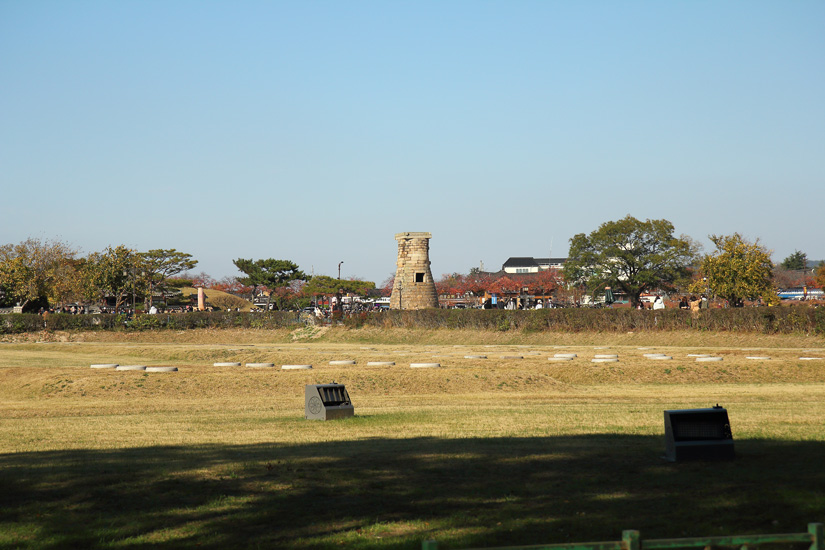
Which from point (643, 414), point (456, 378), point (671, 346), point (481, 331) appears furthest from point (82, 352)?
point (643, 414)

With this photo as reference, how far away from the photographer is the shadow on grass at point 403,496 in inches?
326

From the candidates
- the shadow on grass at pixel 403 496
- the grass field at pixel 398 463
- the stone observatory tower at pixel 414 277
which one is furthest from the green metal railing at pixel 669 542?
the stone observatory tower at pixel 414 277

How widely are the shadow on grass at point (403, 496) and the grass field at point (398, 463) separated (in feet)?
0.12

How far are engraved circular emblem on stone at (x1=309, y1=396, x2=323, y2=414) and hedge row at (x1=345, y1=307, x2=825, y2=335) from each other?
31.7 m

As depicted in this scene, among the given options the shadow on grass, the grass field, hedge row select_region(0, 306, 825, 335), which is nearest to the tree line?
hedge row select_region(0, 306, 825, 335)

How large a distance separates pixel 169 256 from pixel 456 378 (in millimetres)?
86428

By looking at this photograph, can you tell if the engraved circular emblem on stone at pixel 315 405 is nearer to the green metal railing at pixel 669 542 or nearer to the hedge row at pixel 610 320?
the green metal railing at pixel 669 542

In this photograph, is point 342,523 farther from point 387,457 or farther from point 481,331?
point 481,331

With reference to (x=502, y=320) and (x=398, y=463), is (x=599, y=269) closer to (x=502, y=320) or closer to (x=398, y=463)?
(x=502, y=320)

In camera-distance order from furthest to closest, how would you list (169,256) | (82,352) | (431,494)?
(169,256)
(82,352)
(431,494)

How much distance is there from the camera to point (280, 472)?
443 inches

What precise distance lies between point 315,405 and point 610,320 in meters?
33.3

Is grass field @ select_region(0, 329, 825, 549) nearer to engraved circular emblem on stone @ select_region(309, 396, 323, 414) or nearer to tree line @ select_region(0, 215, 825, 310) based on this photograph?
engraved circular emblem on stone @ select_region(309, 396, 323, 414)

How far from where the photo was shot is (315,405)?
1847cm
